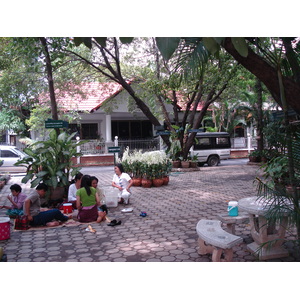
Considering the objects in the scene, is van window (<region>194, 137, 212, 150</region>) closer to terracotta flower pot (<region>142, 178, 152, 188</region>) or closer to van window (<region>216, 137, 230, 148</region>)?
van window (<region>216, 137, 230, 148</region>)

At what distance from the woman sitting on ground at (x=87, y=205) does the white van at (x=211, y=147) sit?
11.9m

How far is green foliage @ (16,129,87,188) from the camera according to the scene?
7250 mm

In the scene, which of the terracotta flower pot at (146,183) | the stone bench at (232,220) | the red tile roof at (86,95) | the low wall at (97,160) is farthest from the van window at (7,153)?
the stone bench at (232,220)

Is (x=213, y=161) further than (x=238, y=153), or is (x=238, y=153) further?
(x=238, y=153)

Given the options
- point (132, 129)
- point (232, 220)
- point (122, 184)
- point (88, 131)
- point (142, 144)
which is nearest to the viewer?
point (232, 220)

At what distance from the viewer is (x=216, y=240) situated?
11.2 feet

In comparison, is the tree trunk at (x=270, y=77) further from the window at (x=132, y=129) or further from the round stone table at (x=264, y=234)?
the window at (x=132, y=129)

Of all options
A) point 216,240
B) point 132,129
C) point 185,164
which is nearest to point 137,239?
point 216,240

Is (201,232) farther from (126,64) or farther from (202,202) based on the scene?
(126,64)

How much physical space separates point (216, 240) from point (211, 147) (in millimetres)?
14796

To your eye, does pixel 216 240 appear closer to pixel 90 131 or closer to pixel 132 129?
pixel 90 131

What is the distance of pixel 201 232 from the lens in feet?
12.2

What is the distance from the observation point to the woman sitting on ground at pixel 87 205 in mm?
5723

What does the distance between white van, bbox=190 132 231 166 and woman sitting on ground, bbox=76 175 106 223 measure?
11.9 m
